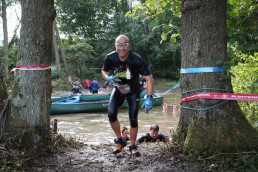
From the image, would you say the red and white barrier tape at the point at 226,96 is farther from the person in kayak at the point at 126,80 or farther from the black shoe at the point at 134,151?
the black shoe at the point at 134,151

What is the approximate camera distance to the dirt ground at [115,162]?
3.54m

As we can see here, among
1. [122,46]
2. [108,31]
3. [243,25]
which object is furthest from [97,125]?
[108,31]

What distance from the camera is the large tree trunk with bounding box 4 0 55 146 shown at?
13.6 feet

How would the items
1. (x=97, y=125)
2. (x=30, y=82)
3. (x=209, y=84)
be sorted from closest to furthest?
1. (x=209, y=84)
2. (x=30, y=82)
3. (x=97, y=125)

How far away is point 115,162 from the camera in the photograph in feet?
13.3

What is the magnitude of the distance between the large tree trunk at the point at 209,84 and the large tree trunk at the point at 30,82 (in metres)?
2.34

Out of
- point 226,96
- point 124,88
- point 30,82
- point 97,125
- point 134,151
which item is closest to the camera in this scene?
point 226,96

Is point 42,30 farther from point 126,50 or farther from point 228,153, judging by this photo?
point 228,153

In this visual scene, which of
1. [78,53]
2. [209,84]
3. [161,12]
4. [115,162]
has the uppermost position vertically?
[78,53]

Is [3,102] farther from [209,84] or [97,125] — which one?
[97,125]

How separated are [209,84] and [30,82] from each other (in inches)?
112

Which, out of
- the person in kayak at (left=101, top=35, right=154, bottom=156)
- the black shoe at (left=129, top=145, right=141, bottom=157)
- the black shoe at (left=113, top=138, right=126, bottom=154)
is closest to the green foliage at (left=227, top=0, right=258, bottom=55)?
the person in kayak at (left=101, top=35, right=154, bottom=156)

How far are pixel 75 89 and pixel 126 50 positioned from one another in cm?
1482

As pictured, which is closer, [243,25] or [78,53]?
[243,25]
